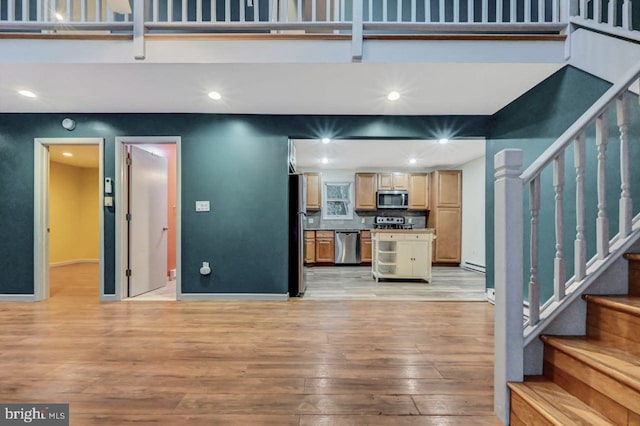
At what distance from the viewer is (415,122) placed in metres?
3.80

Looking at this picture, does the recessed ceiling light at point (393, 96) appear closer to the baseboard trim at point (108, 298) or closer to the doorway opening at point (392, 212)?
the doorway opening at point (392, 212)

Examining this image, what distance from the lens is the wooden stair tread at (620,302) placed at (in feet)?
4.30

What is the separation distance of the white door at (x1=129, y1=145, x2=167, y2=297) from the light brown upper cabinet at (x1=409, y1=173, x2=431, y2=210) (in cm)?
502

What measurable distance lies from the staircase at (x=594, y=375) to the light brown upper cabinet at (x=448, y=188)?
5519 millimetres

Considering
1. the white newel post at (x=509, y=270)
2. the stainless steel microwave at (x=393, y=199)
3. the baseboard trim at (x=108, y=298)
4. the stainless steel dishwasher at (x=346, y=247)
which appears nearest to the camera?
the white newel post at (x=509, y=270)

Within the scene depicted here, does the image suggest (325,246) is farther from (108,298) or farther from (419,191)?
(108,298)

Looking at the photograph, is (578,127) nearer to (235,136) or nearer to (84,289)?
(235,136)

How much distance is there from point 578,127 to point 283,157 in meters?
2.84

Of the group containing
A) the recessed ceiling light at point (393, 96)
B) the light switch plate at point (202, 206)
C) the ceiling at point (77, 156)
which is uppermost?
the recessed ceiling light at point (393, 96)

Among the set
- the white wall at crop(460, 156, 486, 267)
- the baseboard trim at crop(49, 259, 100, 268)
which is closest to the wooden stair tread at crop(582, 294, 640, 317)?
the white wall at crop(460, 156, 486, 267)

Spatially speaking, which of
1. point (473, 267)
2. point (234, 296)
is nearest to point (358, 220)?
point (473, 267)

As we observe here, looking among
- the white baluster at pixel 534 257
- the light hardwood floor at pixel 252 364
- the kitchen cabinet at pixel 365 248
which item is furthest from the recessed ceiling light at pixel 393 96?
the kitchen cabinet at pixel 365 248

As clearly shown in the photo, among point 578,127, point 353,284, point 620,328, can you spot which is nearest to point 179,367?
point 620,328

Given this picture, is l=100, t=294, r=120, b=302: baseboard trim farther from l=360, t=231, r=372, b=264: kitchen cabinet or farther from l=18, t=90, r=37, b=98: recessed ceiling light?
l=360, t=231, r=372, b=264: kitchen cabinet
